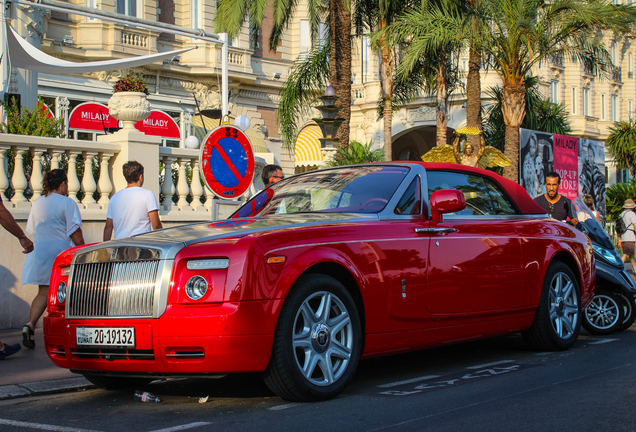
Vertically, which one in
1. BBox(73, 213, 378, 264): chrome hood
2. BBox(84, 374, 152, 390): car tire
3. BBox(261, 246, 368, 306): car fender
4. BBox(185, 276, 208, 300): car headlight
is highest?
BBox(73, 213, 378, 264): chrome hood

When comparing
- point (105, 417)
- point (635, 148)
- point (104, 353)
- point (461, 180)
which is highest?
point (635, 148)

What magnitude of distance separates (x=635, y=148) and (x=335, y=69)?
2069 centimetres

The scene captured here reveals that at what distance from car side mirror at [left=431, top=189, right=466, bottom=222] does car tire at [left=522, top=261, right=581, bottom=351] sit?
1.68 metres

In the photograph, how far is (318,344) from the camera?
512 centimetres

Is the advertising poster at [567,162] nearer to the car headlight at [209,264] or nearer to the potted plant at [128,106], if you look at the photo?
the potted plant at [128,106]

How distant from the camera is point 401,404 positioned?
200 inches

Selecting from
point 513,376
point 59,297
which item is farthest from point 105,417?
point 513,376

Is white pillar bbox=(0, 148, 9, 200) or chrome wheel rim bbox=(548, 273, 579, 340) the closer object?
chrome wheel rim bbox=(548, 273, 579, 340)

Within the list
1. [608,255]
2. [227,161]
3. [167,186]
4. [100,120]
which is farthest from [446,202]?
[100,120]

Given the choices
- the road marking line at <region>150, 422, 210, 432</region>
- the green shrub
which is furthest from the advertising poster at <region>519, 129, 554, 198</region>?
the road marking line at <region>150, 422, 210, 432</region>

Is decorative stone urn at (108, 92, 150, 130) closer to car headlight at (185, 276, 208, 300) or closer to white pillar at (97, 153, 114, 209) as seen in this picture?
white pillar at (97, 153, 114, 209)

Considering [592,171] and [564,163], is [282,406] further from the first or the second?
[592,171]

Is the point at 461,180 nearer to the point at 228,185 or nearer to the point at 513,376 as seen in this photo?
the point at 513,376

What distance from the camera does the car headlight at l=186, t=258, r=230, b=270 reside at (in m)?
4.78
